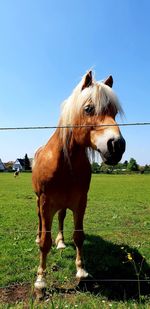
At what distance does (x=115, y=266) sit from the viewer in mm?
5414

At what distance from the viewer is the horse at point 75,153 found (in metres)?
3.87

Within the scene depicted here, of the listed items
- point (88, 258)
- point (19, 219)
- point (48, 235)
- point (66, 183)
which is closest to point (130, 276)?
point (88, 258)

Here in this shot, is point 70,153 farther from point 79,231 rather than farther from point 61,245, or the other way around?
point 61,245

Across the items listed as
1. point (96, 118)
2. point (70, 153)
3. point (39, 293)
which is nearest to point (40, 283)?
point (39, 293)

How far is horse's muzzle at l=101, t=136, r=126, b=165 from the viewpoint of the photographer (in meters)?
3.44

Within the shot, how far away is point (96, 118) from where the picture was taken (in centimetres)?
388

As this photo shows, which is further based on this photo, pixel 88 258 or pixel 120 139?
pixel 88 258

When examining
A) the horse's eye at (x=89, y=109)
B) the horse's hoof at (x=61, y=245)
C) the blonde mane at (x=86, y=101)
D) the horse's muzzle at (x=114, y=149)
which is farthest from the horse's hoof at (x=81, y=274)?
the horse's eye at (x=89, y=109)

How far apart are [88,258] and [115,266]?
0.60 metres

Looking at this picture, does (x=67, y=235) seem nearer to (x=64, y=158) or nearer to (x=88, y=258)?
(x=88, y=258)

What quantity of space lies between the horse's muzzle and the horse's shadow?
123 centimetres

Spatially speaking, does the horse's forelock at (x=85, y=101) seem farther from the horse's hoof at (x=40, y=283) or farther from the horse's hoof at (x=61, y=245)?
the horse's hoof at (x=61, y=245)

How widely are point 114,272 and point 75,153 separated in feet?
6.76

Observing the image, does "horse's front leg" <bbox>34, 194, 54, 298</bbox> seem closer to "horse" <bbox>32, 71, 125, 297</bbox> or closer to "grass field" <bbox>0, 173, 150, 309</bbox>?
"horse" <bbox>32, 71, 125, 297</bbox>
